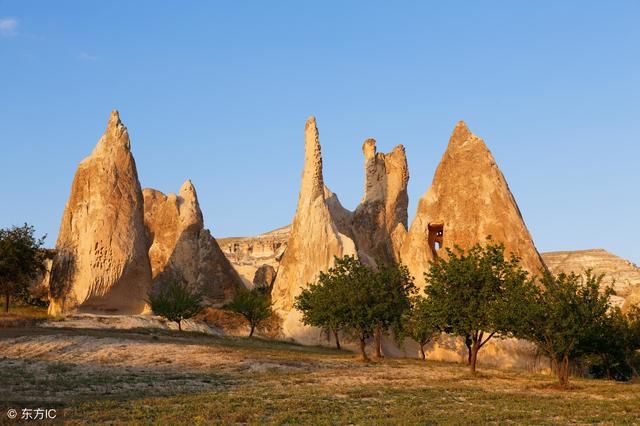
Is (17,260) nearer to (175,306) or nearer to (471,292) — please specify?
(175,306)

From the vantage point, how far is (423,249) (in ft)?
195

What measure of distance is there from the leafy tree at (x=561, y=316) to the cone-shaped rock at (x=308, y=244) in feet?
90.9

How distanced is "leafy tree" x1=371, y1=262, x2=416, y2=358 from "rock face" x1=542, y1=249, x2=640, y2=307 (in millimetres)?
63054

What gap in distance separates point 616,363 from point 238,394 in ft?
115

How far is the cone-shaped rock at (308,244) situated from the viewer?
60188 mm

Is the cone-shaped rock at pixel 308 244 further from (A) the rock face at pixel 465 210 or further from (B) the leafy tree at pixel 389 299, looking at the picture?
(B) the leafy tree at pixel 389 299

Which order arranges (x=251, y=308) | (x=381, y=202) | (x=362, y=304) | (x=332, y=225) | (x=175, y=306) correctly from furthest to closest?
1. (x=381, y=202)
2. (x=332, y=225)
3. (x=251, y=308)
4. (x=175, y=306)
5. (x=362, y=304)

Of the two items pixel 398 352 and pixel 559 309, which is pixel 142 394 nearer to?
pixel 559 309

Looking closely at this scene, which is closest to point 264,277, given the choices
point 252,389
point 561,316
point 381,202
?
point 381,202

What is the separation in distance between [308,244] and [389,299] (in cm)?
1878

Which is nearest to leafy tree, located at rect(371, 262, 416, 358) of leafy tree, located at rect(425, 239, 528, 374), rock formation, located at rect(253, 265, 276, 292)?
leafy tree, located at rect(425, 239, 528, 374)

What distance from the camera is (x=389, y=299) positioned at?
42.8m

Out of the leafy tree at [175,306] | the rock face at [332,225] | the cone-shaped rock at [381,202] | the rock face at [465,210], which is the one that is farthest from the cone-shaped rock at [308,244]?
the cone-shaped rock at [381,202]

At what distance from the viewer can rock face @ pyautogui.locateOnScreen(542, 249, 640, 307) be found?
10938cm
